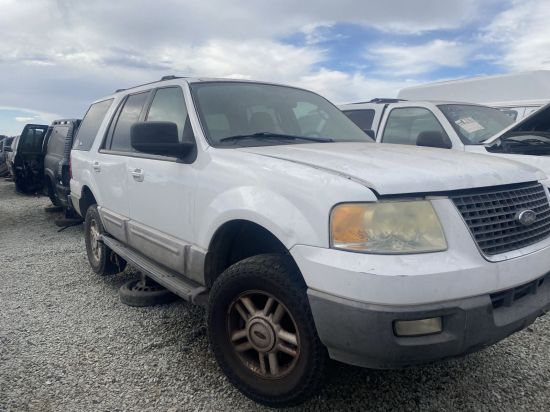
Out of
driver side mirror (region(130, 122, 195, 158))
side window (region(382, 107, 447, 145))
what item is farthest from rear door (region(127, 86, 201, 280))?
side window (region(382, 107, 447, 145))

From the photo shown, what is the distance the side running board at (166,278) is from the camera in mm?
2780

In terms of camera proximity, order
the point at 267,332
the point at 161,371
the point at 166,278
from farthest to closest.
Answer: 1. the point at 166,278
2. the point at 161,371
3. the point at 267,332

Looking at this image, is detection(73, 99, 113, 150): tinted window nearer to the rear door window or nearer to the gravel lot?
the gravel lot

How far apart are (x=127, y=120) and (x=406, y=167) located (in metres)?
2.88

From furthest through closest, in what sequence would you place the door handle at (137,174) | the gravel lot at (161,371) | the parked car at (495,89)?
the parked car at (495,89)
the door handle at (137,174)
the gravel lot at (161,371)

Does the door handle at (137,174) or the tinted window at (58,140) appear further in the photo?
the tinted window at (58,140)

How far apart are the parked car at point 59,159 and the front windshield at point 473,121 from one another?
5682 millimetres

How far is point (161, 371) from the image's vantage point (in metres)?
2.85

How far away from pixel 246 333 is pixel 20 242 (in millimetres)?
5714

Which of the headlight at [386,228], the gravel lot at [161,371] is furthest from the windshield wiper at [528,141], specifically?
the headlight at [386,228]

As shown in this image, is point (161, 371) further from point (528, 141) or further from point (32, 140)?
point (32, 140)

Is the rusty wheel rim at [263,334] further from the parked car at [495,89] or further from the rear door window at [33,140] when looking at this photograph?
the rear door window at [33,140]

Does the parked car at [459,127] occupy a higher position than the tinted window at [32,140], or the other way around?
the parked car at [459,127]

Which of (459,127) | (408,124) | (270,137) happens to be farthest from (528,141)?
(270,137)
